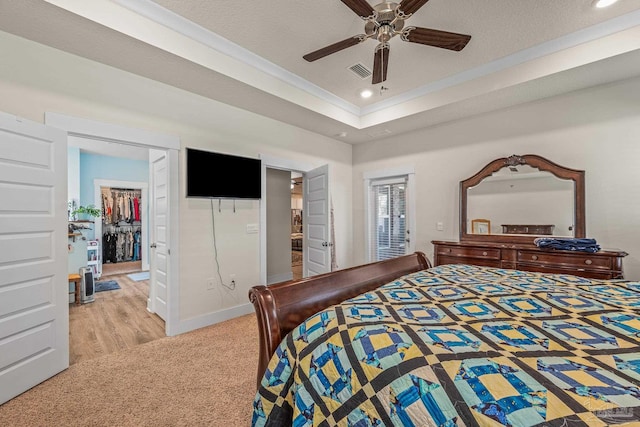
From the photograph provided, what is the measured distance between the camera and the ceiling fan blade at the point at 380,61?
7.16 ft

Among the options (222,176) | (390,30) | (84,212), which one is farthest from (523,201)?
(84,212)

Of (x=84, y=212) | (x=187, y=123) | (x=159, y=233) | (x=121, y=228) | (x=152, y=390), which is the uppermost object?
(x=187, y=123)

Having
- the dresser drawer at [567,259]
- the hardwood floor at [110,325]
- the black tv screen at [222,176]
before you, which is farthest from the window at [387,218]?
the hardwood floor at [110,325]

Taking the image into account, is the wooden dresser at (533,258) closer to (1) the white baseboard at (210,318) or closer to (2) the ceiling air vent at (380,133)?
(2) the ceiling air vent at (380,133)

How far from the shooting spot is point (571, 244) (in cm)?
271

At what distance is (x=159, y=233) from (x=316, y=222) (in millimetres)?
2077

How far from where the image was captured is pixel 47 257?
2.16 meters

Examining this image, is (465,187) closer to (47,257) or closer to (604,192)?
(604,192)

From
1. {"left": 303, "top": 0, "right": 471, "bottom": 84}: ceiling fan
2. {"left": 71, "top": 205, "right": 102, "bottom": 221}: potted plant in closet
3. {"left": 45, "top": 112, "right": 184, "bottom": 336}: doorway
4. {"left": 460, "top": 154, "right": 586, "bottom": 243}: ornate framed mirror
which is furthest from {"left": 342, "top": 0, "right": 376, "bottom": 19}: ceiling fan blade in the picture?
{"left": 71, "top": 205, "right": 102, "bottom": 221}: potted plant in closet

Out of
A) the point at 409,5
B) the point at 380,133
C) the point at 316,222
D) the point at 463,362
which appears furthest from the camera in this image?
the point at 380,133

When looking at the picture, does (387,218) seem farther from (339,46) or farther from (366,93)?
(339,46)

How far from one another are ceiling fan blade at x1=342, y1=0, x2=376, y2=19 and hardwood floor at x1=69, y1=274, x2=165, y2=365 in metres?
3.46

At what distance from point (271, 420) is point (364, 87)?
3.47 meters

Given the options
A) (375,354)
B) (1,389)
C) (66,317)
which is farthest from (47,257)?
(375,354)
